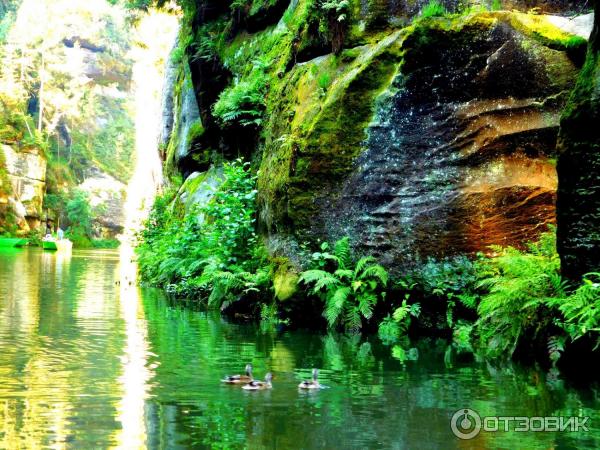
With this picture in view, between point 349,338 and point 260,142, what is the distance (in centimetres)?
749

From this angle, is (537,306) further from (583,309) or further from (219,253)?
(219,253)

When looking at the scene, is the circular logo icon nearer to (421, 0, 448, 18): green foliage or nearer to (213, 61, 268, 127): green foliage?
(421, 0, 448, 18): green foliage

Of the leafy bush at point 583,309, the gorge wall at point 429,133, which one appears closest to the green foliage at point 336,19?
the gorge wall at point 429,133

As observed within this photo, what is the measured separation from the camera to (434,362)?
25.3 ft

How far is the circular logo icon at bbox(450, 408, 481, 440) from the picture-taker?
491cm

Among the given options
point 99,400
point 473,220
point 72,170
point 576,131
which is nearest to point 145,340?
point 99,400

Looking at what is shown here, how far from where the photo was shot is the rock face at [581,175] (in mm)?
7012

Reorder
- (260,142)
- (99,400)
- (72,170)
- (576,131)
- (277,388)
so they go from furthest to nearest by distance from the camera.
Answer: (72,170), (260,142), (576,131), (277,388), (99,400)

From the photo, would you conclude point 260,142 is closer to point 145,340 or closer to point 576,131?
point 145,340

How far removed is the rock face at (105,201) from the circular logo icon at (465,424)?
7167 cm

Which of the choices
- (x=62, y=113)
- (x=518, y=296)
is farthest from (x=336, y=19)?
(x=62, y=113)

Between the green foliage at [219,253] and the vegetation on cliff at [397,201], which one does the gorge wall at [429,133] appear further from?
the green foliage at [219,253]

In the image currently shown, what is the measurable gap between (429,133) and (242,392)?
5.54 m

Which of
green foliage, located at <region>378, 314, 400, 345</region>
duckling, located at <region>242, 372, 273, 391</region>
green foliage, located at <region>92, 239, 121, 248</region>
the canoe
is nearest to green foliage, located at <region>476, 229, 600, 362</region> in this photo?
green foliage, located at <region>378, 314, 400, 345</region>
